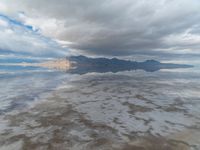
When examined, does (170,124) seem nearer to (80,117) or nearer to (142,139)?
(142,139)

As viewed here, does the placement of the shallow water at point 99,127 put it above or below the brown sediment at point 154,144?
below

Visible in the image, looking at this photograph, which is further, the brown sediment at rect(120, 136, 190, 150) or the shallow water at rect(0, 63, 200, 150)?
the shallow water at rect(0, 63, 200, 150)

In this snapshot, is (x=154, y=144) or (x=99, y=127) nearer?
(x=154, y=144)

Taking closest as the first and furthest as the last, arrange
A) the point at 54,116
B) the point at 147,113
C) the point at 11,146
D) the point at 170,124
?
the point at 11,146 < the point at 170,124 < the point at 54,116 < the point at 147,113

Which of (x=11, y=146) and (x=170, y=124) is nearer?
(x=11, y=146)

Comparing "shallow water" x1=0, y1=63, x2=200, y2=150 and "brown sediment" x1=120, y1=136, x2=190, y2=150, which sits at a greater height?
"brown sediment" x1=120, y1=136, x2=190, y2=150

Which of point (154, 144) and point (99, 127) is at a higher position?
point (154, 144)

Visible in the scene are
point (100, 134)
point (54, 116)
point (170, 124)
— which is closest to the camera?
point (100, 134)

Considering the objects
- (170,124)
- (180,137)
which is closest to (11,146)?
(180,137)

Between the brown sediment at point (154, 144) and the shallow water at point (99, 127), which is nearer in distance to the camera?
the brown sediment at point (154, 144)

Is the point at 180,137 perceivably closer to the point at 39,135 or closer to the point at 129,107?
the point at 129,107
